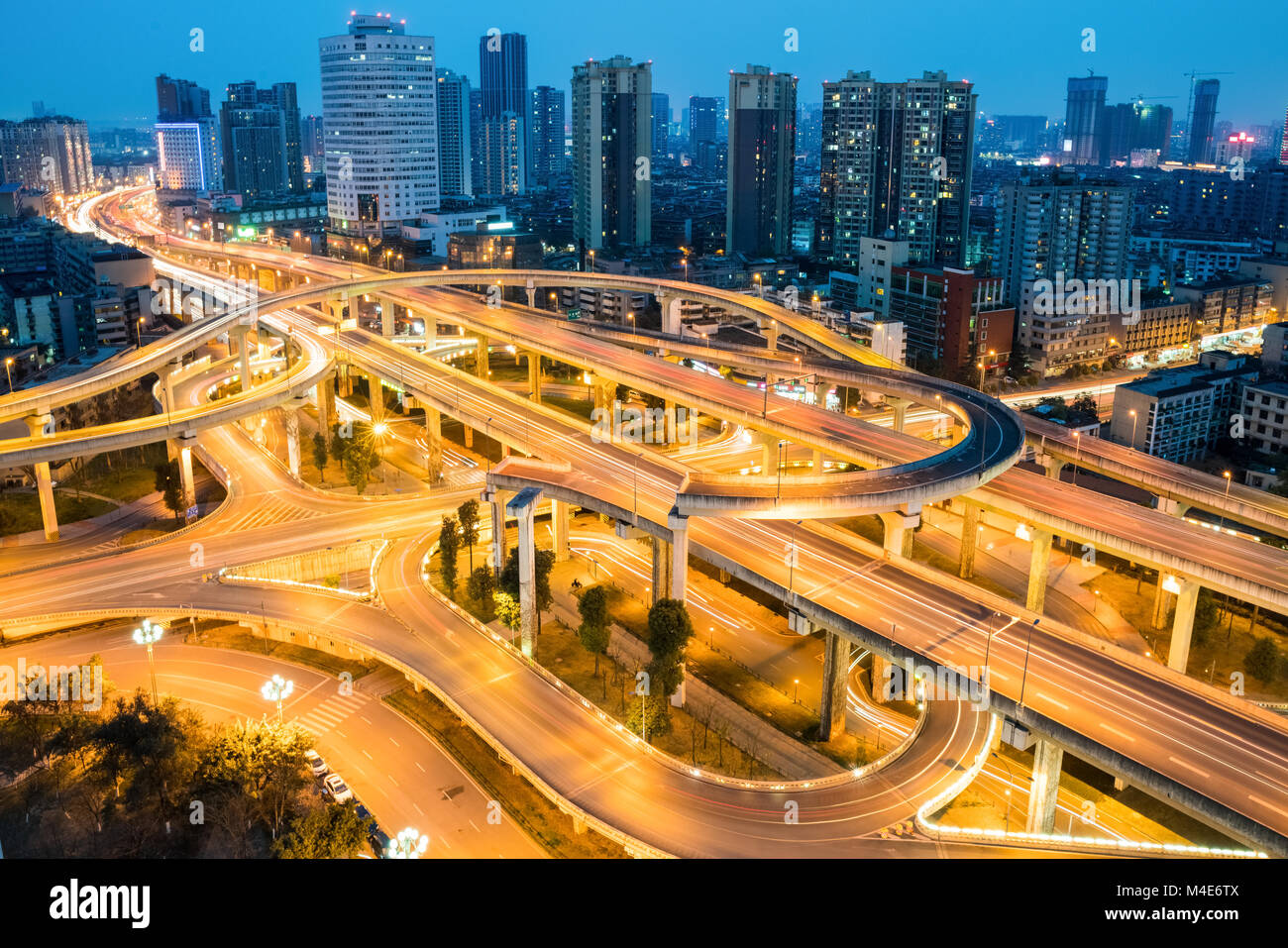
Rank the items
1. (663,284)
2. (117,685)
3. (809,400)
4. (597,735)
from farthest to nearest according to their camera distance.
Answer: (663,284) → (809,400) → (117,685) → (597,735)

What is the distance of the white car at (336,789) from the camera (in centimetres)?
2605

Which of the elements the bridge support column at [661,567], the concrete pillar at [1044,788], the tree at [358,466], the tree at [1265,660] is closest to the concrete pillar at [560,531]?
the bridge support column at [661,567]

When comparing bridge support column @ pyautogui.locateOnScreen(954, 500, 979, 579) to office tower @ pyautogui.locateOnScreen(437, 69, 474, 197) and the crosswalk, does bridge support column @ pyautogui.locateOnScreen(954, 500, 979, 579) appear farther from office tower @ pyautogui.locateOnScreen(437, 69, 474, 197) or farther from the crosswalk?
office tower @ pyautogui.locateOnScreen(437, 69, 474, 197)

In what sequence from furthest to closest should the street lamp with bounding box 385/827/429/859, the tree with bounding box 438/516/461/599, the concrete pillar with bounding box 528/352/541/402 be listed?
the concrete pillar with bounding box 528/352/541/402 < the tree with bounding box 438/516/461/599 < the street lamp with bounding box 385/827/429/859

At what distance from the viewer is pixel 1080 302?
79750 millimetres

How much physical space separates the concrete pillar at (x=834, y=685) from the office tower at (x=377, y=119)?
4063 inches

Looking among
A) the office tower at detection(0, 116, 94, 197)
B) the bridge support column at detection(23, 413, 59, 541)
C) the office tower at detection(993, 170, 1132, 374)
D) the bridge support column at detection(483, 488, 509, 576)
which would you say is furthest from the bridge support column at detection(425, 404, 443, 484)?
the office tower at detection(0, 116, 94, 197)

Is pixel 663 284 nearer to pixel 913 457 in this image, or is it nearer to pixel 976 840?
pixel 913 457

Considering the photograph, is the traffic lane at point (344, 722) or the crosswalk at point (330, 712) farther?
the crosswalk at point (330, 712)

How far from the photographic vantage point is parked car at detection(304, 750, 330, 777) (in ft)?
89.0

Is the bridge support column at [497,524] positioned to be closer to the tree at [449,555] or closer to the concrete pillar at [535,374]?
the tree at [449,555]

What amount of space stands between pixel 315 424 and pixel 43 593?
2948 cm

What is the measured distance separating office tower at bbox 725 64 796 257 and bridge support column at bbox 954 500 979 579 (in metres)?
81.7
